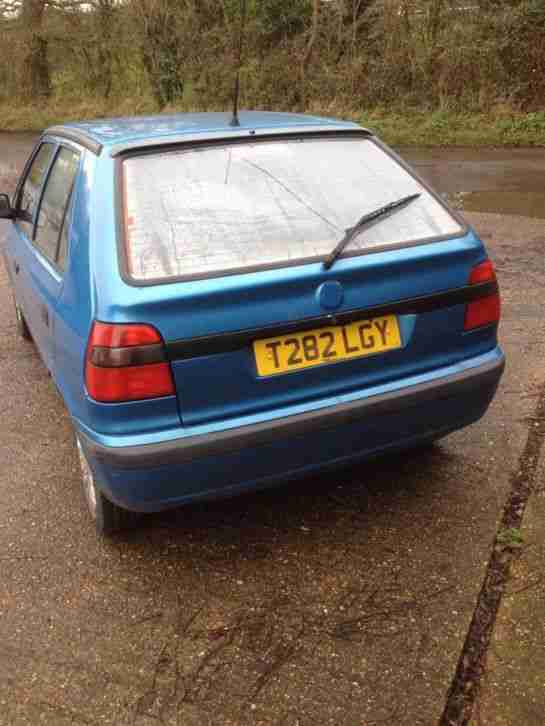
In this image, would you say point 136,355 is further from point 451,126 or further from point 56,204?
point 451,126

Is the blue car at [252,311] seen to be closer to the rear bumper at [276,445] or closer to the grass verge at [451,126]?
the rear bumper at [276,445]

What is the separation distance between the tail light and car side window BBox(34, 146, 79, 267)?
763 mm

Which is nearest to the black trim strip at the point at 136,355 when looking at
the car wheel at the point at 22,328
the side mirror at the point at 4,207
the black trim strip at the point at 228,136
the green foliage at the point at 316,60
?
the black trim strip at the point at 228,136

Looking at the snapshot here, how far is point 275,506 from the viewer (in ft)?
10.2

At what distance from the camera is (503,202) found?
9531mm

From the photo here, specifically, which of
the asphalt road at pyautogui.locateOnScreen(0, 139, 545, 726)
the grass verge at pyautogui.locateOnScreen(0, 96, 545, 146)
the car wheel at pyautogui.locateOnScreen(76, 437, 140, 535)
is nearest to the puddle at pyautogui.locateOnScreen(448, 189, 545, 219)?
the grass verge at pyautogui.locateOnScreen(0, 96, 545, 146)

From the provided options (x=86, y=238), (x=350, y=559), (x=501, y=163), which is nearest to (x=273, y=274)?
(x=86, y=238)

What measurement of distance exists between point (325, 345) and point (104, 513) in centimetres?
113

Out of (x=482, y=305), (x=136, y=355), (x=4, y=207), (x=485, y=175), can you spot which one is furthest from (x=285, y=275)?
(x=485, y=175)

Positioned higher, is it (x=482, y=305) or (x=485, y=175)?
(x=482, y=305)

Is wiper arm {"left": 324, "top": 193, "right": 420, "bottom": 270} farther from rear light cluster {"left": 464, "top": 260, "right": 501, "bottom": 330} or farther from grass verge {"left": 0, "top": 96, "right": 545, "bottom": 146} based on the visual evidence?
grass verge {"left": 0, "top": 96, "right": 545, "bottom": 146}

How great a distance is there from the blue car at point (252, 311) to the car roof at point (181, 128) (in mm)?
20

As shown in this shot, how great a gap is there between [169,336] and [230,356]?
214mm

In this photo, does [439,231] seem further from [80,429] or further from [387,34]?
[387,34]
